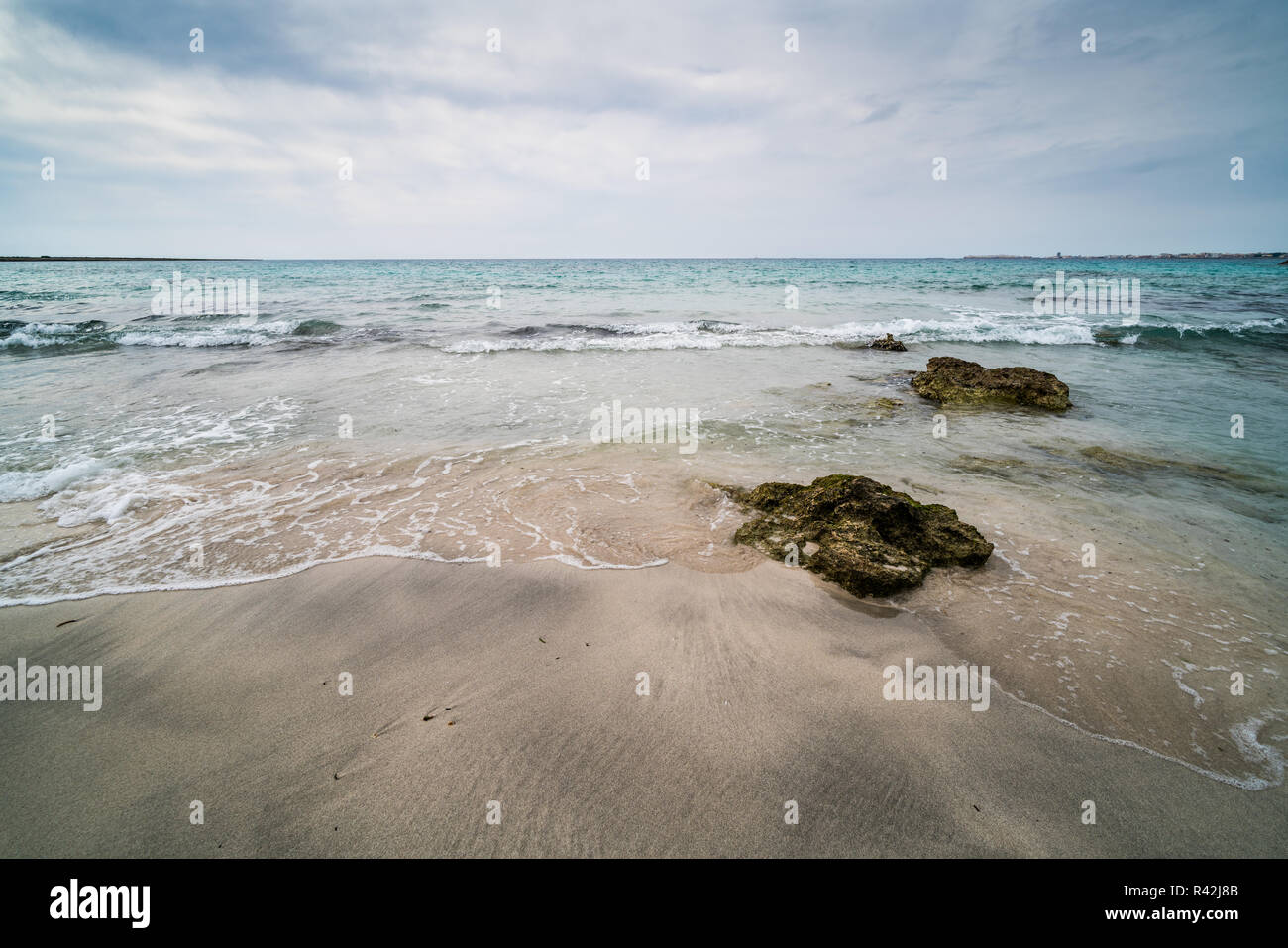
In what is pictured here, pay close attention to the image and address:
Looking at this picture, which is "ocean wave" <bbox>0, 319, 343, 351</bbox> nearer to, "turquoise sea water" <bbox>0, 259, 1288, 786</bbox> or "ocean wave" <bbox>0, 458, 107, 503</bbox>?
"turquoise sea water" <bbox>0, 259, 1288, 786</bbox>

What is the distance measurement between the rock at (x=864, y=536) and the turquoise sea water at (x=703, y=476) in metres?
0.23

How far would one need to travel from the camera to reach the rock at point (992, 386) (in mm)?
9797

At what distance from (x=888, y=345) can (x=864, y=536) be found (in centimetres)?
1375

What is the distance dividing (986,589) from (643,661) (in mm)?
2874

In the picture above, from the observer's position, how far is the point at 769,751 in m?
2.71

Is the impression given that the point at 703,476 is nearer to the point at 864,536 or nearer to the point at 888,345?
the point at 864,536

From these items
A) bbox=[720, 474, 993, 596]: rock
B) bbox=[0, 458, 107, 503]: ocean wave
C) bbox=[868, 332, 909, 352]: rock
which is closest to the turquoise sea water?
bbox=[0, 458, 107, 503]: ocean wave

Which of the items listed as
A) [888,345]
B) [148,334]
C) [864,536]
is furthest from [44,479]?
→ [888,345]

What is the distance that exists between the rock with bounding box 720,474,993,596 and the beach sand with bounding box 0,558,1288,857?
0.39m

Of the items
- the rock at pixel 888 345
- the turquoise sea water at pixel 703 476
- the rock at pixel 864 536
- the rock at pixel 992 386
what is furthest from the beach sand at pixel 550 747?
the rock at pixel 888 345

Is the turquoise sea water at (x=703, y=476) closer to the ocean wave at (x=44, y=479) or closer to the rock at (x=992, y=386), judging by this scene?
the ocean wave at (x=44, y=479)

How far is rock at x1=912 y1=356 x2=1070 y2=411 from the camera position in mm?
9797

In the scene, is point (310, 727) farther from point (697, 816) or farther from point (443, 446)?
point (443, 446)
